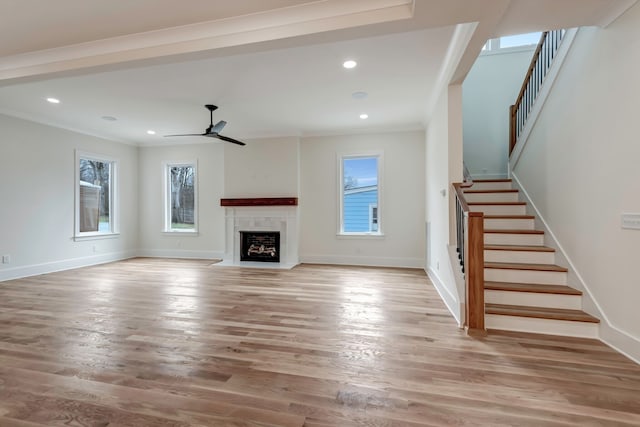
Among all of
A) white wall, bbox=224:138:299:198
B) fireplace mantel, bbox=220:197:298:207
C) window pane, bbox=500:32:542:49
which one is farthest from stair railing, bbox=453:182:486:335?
window pane, bbox=500:32:542:49

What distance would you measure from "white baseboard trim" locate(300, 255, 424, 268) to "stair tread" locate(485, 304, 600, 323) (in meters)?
3.03

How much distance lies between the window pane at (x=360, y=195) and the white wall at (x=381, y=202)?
0.19 meters

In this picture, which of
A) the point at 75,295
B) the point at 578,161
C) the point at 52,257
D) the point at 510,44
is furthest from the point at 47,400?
the point at 510,44

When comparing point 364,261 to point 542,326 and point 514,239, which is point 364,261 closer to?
point 514,239

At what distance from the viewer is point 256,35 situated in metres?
2.49

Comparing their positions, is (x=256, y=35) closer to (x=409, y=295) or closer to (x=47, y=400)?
(x=47, y=400)

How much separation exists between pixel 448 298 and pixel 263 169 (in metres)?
4.56

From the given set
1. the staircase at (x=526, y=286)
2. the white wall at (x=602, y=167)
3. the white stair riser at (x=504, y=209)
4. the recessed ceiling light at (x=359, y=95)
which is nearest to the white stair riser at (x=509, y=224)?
the staircase at (x=526, y=286)

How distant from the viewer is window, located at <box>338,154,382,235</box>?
632 cm

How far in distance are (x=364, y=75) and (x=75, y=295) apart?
15.5 ft

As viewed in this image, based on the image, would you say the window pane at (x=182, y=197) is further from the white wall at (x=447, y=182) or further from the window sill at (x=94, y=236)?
the white wall at (x=447, y=182)

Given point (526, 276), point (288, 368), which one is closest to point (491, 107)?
point (526, 276)

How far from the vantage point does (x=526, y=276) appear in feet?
10.3

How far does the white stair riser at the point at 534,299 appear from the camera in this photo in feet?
9.34
